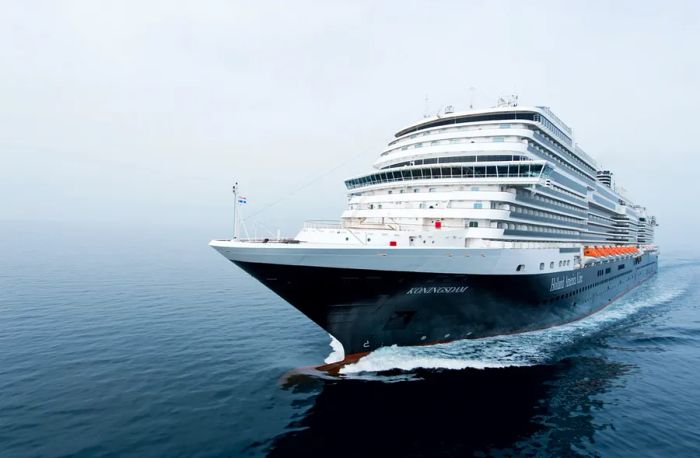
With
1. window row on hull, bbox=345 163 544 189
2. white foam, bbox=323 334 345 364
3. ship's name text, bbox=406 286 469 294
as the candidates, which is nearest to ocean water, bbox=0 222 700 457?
white foam, bbox=323 334 345 364

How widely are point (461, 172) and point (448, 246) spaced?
17.5 ft

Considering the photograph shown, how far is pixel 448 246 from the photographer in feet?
52.8

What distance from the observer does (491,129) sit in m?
21.9

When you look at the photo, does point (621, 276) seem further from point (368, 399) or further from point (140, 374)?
point (140, 374)

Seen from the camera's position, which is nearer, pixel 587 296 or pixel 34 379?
pixel 34 379

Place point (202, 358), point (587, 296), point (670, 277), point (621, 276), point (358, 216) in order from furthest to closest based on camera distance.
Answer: point (670, 277), point (621, 276), point (587, 296), point (358, 216), point (202, 358)

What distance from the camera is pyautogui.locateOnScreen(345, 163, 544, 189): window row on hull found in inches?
703

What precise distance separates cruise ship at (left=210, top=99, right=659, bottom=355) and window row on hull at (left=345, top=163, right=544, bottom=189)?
0.06m

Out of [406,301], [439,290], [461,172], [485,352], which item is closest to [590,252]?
[485,352]

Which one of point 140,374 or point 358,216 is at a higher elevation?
point 358,216

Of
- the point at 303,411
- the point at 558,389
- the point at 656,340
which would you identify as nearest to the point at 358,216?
the point at 303,411

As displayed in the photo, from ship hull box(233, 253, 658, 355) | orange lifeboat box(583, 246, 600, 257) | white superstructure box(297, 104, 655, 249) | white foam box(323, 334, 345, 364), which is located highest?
white superstructure box(297, 104, 655, 249)

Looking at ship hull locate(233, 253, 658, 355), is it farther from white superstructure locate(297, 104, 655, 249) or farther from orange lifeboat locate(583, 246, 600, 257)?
orange lifeboat locate(583, 246, 600, 257)

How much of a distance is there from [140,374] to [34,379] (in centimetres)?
430
